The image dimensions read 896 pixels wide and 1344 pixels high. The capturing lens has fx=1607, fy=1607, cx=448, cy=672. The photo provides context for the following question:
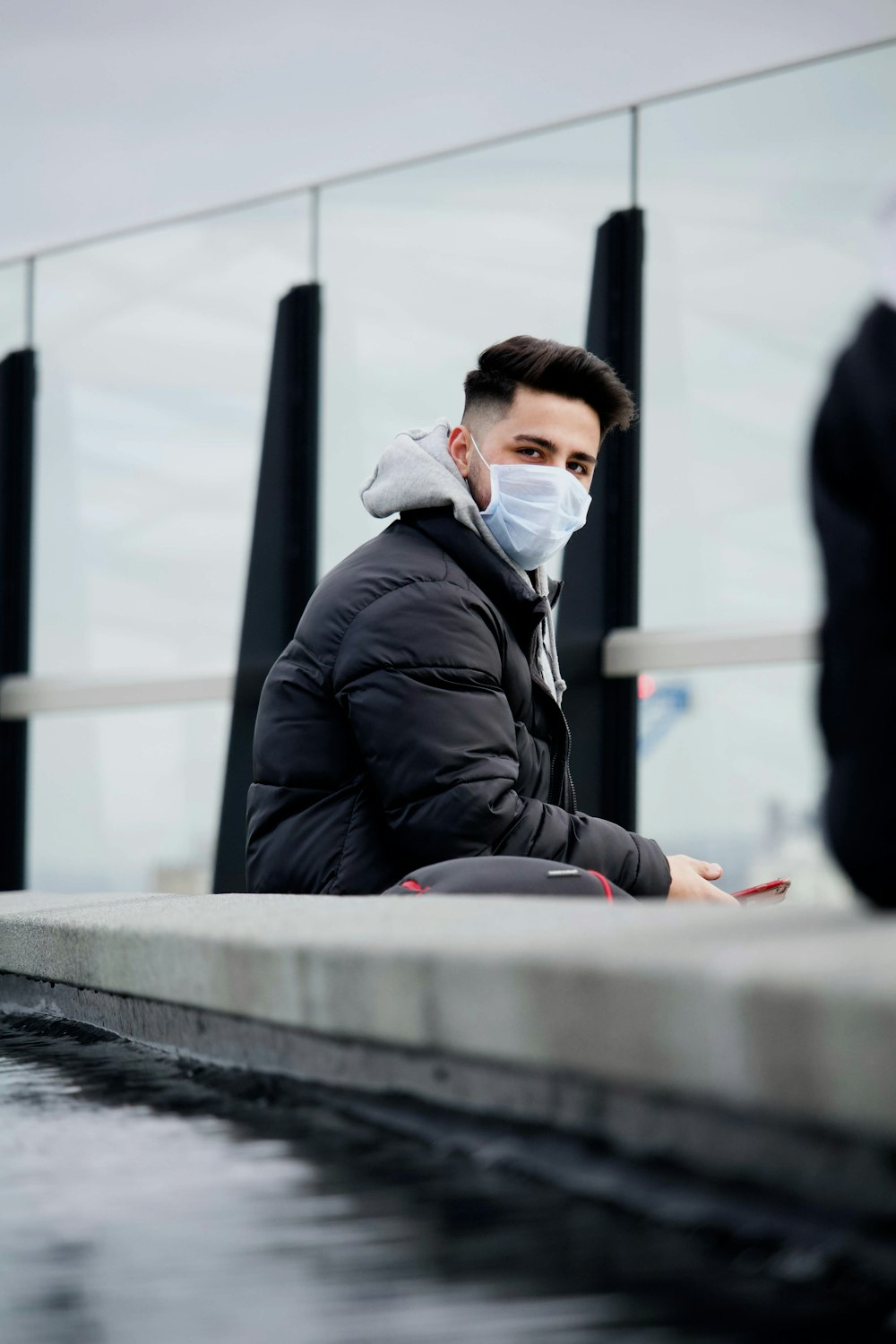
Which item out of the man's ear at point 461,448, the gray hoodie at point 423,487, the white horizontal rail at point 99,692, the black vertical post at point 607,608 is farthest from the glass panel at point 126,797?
the gray hoodie at point 423,487

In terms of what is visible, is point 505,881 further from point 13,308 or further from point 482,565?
point 13,308

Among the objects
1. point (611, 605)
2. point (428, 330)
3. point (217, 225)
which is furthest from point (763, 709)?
point (217, 225)

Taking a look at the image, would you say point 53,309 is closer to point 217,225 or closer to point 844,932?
point 217,225

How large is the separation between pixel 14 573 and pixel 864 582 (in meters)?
7.29

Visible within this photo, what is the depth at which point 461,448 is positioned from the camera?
127 inches

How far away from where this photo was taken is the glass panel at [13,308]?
822 cm

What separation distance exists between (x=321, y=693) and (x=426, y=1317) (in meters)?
1.68

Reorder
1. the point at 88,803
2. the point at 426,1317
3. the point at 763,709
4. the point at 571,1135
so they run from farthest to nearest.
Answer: the point at 88,803, the point at 763,709, the point at 571,1135, the point at 426,1317

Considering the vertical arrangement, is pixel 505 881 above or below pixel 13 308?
below

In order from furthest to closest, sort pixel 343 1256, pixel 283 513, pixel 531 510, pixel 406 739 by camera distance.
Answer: pixel 283 513 → pixel 531 510 → pixel 406 739 → pixel 343 1256

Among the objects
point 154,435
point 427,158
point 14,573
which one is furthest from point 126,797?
point 427,158

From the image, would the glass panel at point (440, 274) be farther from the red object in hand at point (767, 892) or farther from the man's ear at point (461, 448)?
the red object in hand at point (767, 892)

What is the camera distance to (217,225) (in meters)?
7.78

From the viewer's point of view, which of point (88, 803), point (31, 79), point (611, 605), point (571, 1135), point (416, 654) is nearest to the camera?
point (571, 1135)
